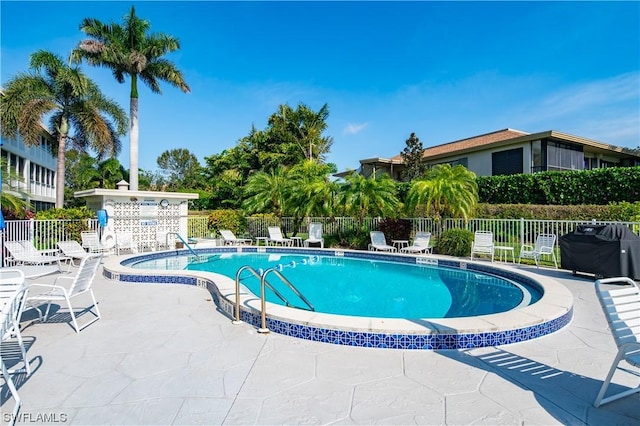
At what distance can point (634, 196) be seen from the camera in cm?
1506

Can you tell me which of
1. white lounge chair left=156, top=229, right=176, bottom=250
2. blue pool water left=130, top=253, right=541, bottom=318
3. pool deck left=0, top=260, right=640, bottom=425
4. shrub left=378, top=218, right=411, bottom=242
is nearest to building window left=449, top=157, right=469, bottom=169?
shrub left=378, top=218, right=411, bottom=242

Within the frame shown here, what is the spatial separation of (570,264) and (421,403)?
7.98 metres

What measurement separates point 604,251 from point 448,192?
5.48 meters

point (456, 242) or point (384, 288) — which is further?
point (456, 242)

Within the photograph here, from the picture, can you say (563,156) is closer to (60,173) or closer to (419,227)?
(419,227)

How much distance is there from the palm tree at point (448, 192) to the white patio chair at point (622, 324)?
32.6 ft

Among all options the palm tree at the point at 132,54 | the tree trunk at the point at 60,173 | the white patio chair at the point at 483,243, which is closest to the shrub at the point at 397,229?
the white patio chair at the point at 483,243

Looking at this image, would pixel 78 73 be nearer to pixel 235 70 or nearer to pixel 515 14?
pixel 235 70

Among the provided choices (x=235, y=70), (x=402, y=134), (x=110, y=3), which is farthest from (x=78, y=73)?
(x=402, y=134)

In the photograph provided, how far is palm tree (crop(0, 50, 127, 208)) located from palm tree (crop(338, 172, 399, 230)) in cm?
1468

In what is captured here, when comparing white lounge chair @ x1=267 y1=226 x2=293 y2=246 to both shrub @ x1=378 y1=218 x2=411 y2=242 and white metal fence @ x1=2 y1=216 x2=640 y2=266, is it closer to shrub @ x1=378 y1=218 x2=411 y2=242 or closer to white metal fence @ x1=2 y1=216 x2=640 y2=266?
white metal fence @ x1=2 y1=216 x2=640 y2=266

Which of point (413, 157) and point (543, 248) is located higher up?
point (413, 157)

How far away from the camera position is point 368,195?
1453 centimetres

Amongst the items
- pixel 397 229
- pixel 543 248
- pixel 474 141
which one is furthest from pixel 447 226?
pixel 474 141
